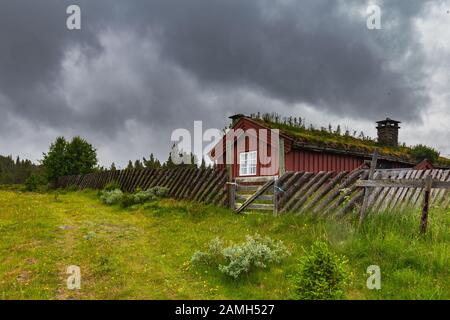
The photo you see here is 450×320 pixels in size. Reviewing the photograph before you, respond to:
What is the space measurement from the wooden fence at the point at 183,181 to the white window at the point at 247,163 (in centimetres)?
640

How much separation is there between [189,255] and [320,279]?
360 cm

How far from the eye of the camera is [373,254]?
6879 millimetres

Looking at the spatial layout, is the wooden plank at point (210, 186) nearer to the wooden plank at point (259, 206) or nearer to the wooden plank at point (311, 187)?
the wooden plank at point (259, 206)

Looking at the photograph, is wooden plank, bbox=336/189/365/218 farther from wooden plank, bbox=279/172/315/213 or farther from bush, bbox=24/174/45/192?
bush, bbox=24/174/45/192

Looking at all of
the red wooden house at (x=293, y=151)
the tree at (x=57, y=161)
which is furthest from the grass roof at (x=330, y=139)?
the tree at (x=57, y=161)

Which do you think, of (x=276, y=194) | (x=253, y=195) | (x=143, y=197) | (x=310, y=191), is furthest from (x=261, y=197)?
(x=143, y=197)

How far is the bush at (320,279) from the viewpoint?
16.5ft

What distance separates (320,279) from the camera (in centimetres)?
507

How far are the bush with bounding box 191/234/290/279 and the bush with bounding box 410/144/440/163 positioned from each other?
73.7 ft

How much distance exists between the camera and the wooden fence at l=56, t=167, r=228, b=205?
14163 millimetres

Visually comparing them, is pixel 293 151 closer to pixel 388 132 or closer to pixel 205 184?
pixel 205 184
